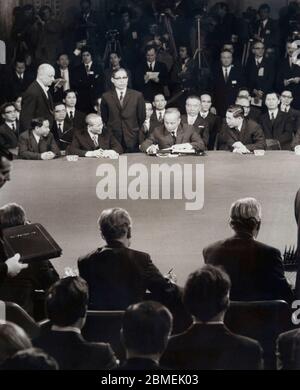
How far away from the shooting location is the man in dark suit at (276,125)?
932 centimetres

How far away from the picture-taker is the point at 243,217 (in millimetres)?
9039

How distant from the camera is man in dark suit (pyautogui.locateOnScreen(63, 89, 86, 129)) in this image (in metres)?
9.33

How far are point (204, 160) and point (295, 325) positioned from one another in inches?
67.9

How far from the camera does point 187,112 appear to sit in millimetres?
9383

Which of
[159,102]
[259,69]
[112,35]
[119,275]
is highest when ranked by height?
[112,35]

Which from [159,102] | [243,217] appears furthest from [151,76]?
[243,217]

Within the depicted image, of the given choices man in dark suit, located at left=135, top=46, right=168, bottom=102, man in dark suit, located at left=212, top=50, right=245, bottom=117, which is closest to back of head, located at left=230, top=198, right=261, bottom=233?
man in dark suit, located at left=212, top=50, right=245, bottom=117

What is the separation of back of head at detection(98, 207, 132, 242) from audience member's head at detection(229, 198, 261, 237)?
0.94 meters

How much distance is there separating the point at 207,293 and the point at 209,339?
0.40 meters

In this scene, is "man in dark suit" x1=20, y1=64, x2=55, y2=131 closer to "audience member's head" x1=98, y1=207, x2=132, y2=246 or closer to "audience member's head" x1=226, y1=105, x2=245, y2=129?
"audience member's head" x1=98, y1=207, x2=132, y2=246

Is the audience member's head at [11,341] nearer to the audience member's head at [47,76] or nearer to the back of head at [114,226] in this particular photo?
the back of head at [114,226]

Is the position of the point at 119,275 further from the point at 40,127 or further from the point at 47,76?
the point at 47,76

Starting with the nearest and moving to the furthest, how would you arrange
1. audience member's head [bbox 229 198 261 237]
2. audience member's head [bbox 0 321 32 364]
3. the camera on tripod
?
audience member's head [bbox 0 321 32 364] < audience member's head [bbox 229 198 261 237] < the camera on tripod
